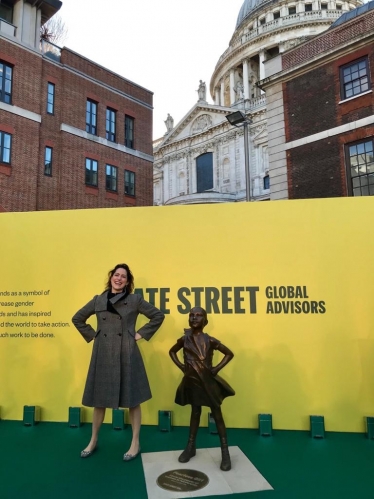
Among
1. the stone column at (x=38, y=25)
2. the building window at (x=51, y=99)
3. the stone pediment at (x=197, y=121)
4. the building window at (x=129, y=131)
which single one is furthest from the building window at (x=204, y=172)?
the stone column at (x=38, y=25)

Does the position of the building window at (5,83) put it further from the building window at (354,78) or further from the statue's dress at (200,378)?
the statue's dress at (200,378)

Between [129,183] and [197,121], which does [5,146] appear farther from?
[197,121]

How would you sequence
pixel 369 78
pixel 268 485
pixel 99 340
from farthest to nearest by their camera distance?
1. pixel 369 78
2. pixel 99 340
3. pixel 268 485

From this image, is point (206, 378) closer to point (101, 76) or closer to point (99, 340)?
point (99, 340)

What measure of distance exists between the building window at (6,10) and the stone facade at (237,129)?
2342cm

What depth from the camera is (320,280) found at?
17.0ft

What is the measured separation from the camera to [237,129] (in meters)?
45.7

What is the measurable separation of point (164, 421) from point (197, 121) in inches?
1967

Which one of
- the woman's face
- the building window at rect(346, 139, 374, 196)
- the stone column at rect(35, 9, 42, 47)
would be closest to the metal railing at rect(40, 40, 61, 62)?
the stone column at rect(35, 9, 42, 47)


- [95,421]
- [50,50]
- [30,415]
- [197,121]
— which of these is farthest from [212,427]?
[197,121]

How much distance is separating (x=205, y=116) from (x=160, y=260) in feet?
158

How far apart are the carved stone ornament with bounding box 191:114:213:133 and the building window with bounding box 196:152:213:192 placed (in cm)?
356

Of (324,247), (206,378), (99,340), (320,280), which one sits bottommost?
(206,378)

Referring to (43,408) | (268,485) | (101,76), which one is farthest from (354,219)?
(101,76)
